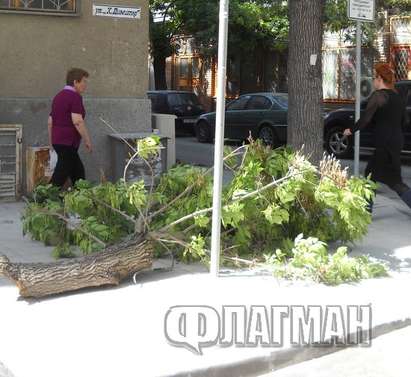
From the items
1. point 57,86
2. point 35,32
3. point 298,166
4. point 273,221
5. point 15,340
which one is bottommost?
point 15,340

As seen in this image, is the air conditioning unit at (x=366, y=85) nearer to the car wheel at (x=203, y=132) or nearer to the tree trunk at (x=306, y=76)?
the car wheel at (x=203, y=132)

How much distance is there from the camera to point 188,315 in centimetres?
545

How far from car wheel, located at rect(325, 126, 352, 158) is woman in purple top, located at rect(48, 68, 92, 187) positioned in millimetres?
8431

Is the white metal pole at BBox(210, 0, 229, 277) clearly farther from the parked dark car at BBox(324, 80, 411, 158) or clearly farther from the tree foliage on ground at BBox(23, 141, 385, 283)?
the parked dark car at BBox(324, 80, 411, 158)

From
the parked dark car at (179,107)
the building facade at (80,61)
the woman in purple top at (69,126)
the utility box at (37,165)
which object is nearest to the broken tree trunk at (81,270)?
the woman in purple top at (69,126)

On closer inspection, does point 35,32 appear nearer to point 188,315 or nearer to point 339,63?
point 188,315

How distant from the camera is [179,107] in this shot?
78.4 ft

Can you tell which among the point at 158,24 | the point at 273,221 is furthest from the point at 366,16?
the point at 158,24

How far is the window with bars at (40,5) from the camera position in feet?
33.5

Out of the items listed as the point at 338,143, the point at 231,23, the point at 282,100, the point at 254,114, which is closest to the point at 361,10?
the point at 338,143

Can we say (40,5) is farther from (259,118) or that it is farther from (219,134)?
(259,118)

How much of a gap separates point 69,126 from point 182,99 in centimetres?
1546

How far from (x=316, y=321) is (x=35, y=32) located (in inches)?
261

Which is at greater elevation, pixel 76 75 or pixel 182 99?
pixel 76 75
